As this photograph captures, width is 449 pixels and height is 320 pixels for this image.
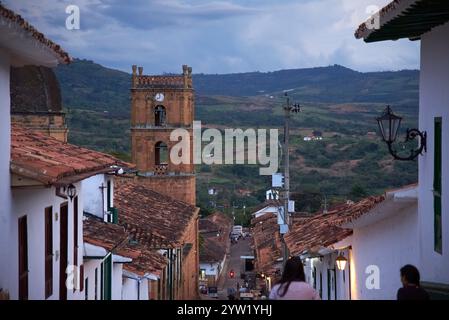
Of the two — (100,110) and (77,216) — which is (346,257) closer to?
(77,216)

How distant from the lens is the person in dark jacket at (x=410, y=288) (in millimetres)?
6847

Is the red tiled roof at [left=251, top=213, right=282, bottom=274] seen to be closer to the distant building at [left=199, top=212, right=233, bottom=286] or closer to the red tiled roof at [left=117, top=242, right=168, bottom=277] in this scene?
the red tiled roof at [left=117, top=242, right=168, bottom=277]

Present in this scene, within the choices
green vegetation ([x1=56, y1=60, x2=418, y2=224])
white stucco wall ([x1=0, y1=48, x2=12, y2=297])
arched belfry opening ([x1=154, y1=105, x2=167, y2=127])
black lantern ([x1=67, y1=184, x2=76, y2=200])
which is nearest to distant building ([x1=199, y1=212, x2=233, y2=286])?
green vegetation ([x1=56, y1=60, x2=418, y2=224])

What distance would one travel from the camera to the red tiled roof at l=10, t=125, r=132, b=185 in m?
8.71

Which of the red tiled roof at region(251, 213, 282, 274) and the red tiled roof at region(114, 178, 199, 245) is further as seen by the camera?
the red tiled roof at region(251, 213, 282, 274)

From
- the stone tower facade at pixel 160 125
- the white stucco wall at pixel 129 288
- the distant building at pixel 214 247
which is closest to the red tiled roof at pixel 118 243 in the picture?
the white stucco wall at pixel 129 288

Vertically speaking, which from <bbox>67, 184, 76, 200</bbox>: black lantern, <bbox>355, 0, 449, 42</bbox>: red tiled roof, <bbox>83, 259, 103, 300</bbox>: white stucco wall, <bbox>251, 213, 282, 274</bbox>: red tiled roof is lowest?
<bbox>251, 213, 282, 274</bbox>: red tiled roof

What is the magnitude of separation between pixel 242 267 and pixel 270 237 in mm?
23511

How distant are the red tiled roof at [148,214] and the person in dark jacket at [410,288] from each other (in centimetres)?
1739

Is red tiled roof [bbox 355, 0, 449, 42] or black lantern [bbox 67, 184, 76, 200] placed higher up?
red tiled roof [bbox 355, 0, 449, 42]

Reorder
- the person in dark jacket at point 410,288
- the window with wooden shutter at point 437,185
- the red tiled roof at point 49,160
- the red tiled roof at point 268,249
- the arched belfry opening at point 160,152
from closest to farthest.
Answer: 1. the person in dark jacket at point 410,288
2. the red tiled roof at point 49,160
3. the window with wooden shutter at point 437,185
4. the red tiled roof at point 268,249
5. the arched belfry opening at point 160,152

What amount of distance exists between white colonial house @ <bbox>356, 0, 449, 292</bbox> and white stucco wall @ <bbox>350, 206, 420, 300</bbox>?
633mm

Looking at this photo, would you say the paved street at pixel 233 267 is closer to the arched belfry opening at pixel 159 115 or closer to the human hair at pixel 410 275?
the arched belfry opening at pixel 159 115
